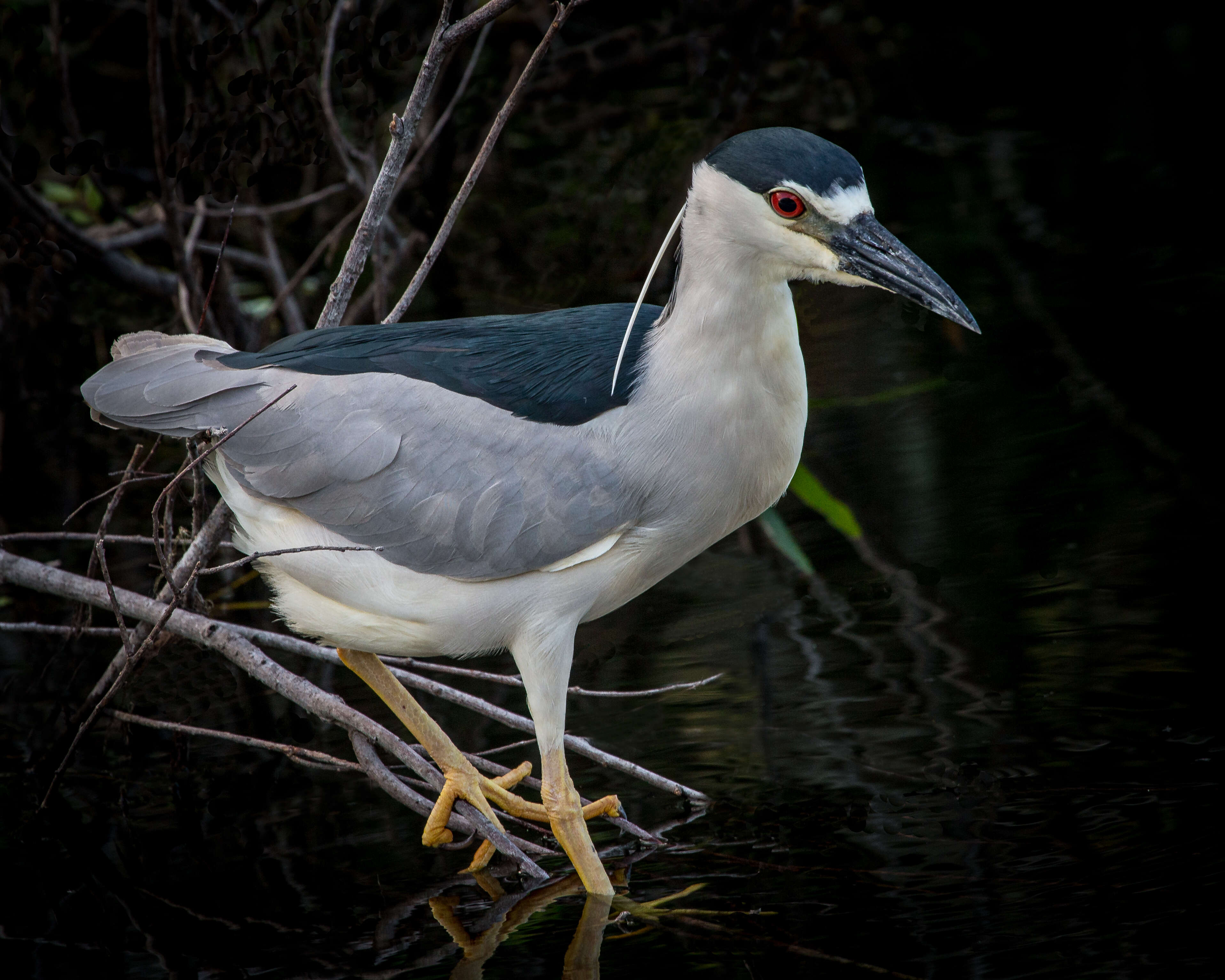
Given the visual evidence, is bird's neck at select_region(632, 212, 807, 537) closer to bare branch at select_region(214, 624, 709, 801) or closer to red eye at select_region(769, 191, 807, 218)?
red eye at select_region(769, 191, 807, 218)

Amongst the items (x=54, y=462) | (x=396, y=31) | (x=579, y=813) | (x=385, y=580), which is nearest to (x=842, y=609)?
(x=579, y=813)

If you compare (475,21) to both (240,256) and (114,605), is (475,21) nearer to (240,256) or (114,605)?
(114,605)

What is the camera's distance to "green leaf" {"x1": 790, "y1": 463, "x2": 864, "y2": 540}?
4246 millimetres

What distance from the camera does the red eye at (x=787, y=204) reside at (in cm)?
245

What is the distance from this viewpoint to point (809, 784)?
10.0ft

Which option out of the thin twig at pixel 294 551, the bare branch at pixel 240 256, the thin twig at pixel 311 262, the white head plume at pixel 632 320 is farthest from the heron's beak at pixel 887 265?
the bare branch at pixel 240 256

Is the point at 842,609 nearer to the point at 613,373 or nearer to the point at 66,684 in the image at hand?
the point at 613,373

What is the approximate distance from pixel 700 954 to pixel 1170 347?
3398 mm

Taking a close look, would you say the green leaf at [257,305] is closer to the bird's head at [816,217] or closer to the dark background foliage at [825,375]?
the dark background foliage at [825,375]

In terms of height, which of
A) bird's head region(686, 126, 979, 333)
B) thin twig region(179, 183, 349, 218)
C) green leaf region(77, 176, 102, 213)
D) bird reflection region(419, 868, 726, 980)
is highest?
bird's head region(686, 126, 979, 333)

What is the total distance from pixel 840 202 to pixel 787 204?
0.31ft

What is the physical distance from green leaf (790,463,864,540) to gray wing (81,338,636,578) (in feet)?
5.64

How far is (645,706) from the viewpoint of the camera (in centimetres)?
346

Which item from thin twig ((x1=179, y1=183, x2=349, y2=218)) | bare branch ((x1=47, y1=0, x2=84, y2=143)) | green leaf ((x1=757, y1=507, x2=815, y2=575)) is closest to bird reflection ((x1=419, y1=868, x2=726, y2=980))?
green leaf ((x1=757, y1=507, x2=815, y2=575))
